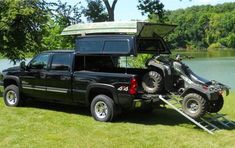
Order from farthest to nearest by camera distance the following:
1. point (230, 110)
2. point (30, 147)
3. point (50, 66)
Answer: point (230, 110), point (50, 66), point (30, 147)

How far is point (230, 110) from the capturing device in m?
11.9

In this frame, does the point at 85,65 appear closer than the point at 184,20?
Yes

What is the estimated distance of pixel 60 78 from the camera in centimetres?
1074

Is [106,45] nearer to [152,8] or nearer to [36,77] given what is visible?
[36,77]

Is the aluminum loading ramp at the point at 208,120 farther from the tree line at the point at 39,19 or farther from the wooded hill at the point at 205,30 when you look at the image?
the wooded hill at the point at 205,30

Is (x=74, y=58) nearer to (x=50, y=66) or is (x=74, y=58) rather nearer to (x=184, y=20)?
(x=50, y=66)

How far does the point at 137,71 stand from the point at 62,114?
7.25ft

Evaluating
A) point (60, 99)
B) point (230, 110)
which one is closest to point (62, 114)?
point (60, 99)

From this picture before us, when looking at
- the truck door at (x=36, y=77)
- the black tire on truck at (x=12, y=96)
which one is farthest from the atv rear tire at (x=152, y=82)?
the black tire on truck at (x=12, y=96)

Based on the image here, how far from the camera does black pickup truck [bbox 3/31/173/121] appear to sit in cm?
960

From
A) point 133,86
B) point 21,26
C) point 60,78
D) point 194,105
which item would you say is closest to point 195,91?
point 194,105

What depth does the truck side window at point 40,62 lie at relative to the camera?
37.1 ft

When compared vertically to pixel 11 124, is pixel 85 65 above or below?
above

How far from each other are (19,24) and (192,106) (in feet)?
29.7
